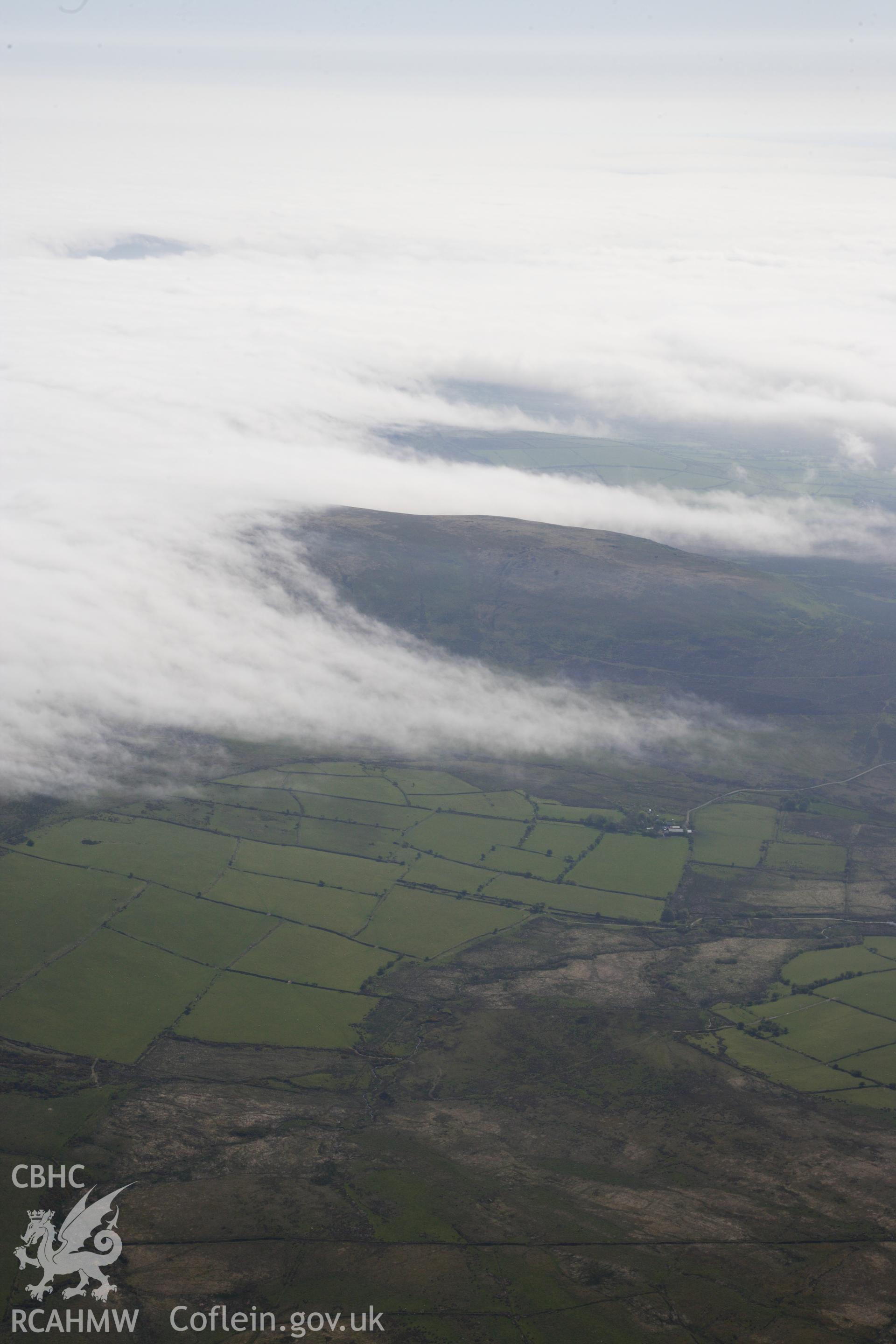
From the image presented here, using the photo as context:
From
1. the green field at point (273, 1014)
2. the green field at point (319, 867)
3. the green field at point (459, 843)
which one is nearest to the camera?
the green field at point (273, 1014)

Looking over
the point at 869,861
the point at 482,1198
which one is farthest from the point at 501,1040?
the point at 869,861

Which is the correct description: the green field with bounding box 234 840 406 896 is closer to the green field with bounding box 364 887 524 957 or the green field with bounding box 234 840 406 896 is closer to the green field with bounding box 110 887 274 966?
the green field with bounding box 364 887 524 957

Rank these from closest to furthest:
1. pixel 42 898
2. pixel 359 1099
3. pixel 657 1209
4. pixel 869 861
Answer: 1. pixel 657 1209
2. pixel 359 1099
3. pixel 42 898
4. pixel 869 861

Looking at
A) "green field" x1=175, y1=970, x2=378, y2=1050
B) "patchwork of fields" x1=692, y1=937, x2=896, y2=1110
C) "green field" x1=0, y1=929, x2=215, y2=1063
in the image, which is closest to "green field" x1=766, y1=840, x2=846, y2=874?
"patchwork of fields" x1=692, y1=937, x2=896, y2=1110

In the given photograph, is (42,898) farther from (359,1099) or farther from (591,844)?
(591,844)

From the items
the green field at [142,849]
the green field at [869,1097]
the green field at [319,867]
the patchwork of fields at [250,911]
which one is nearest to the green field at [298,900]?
the patchwork of fields at [250,911]

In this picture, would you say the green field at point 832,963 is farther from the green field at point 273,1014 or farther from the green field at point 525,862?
the green field at point 273,1014

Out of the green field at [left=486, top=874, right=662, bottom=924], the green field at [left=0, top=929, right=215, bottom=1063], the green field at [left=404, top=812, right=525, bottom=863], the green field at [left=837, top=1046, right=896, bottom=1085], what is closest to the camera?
the green field at [left=837, top=1046, right=896, bottom=1085]
